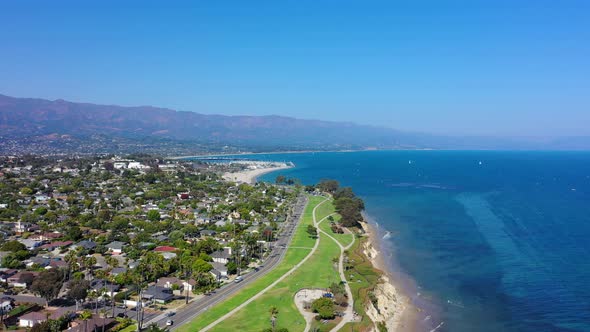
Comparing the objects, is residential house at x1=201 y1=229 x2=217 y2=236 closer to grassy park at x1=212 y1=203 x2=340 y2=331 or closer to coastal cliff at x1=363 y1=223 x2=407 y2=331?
grassy park at x1=212 y1=203 x2=340 y2=331

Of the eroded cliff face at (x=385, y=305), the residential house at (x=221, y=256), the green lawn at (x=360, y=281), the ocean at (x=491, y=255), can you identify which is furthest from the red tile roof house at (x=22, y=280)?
the ocean at (x=491, y=255)

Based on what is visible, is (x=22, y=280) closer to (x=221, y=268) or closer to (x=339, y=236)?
(x=221, y=268)

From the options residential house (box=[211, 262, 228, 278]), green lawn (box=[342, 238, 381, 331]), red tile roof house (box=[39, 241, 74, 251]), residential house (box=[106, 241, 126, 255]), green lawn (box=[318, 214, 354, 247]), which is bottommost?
red tile roof house (box=[39, 241, 74, 251])

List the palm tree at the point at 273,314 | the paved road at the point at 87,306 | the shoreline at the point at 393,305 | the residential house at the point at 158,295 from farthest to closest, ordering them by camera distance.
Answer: the shoreline at the point at 393,305
the residential house at the point at 158,295
the paved road at the point at 87,306
the palm tree at the point at 273,314

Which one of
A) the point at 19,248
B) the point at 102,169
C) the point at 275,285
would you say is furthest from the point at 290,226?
the point at 102,169

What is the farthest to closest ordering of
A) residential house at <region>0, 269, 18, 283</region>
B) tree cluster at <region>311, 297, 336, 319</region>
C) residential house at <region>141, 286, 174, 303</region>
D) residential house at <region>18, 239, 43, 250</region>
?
residential house at <region>18, 239, 43, 250</region>
residential house at <region>0, 269, 18, 283</region>
residential house at <region>141, 286, 174, 303</region>
tree cluster at <region>311, 297, 336, 319</region>

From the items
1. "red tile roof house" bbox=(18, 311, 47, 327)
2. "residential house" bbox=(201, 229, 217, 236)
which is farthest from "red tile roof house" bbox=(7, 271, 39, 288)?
"residential house" bbox=(201, 229, 217, 236)

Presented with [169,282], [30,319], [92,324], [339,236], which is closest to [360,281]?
[169,282]

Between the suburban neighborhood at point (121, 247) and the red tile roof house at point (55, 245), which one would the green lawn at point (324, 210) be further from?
the red tile roof house at point (55, 245)
